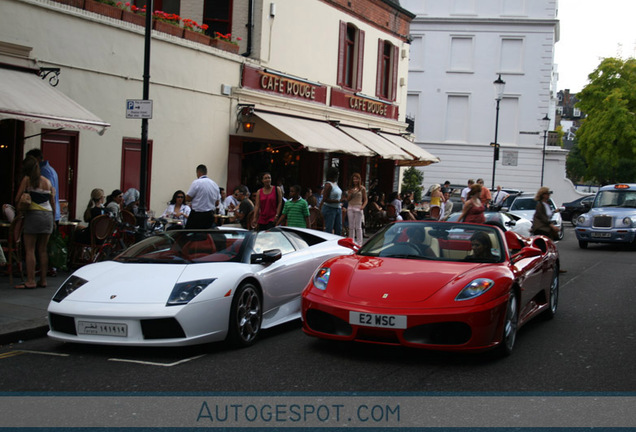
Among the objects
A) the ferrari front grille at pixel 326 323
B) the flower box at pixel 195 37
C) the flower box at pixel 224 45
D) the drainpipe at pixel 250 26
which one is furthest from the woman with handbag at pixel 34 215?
the drainpipe at pixel 250 26

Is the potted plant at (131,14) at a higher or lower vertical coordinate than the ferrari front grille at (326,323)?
higher

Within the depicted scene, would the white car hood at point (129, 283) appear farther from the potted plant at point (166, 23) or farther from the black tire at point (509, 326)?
the potted plant at point (166, 23)

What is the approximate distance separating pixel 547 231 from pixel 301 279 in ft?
21.7

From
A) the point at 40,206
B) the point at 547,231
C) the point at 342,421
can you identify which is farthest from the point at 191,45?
the point at 342,421

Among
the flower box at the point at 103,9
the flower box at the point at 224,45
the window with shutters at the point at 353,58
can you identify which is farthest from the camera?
the window with shutters at the point at 353,58

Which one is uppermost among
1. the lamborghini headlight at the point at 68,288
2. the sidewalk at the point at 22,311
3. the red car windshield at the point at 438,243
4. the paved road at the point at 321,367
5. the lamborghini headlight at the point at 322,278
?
the red car windshield at the point at 438,243

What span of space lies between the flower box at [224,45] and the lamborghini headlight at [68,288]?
11514 millimetres

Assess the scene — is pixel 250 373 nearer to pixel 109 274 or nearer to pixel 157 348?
pixel 157 348

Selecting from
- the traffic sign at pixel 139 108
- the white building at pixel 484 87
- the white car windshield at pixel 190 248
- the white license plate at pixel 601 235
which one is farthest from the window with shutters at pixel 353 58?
the white building at pixel 484 87

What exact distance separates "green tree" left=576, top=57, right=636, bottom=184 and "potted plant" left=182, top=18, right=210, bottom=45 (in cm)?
4148

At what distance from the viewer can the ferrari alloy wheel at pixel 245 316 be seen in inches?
277

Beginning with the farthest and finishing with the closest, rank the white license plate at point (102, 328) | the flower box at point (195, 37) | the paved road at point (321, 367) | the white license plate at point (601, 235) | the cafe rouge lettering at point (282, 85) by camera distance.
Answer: the white license plate at point (601, 235) → the cafe rouge lettering at point (282, 85) → the flower box at point (195, 37) → the white license plate at point (102, 328) → the paved road at point (321, 367)

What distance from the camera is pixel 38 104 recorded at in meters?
11.6

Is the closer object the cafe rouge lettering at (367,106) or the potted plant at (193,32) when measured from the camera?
the potted plant at (193,32)
